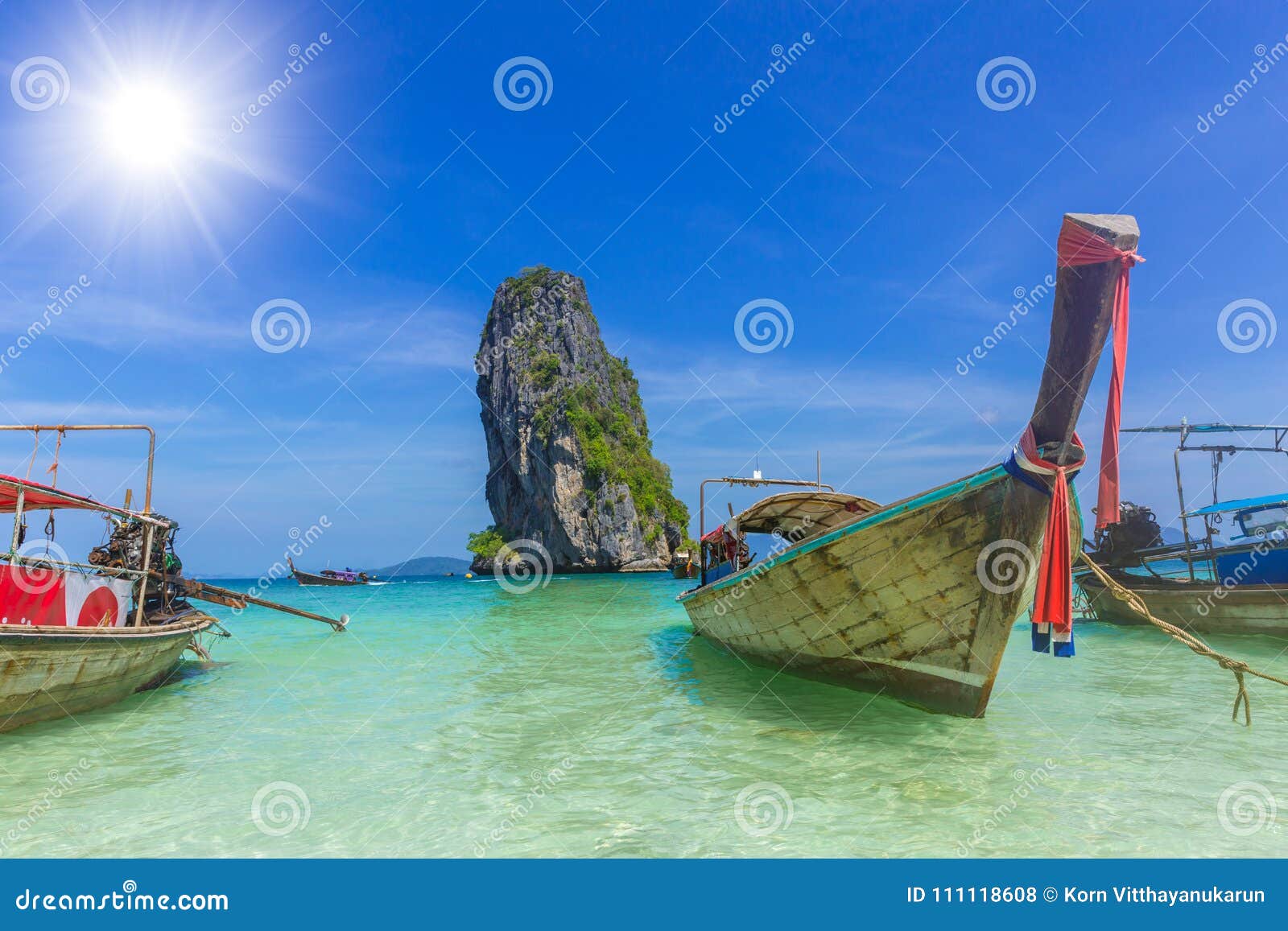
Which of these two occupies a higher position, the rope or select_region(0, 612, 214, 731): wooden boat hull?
the rope

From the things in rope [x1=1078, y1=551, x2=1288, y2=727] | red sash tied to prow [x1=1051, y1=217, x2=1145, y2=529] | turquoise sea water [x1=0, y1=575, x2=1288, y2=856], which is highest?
red sash tied to prow [x1=1051, y1=217, x2=1145, y2=529]

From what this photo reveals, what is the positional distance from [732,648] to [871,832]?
691 centimetres

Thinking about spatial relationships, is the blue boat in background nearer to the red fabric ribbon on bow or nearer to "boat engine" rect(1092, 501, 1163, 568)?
"boat engine" rect(1092, 501, 1163, 568)

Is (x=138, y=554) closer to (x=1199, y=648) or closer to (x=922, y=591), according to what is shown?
(x=922, y=591)

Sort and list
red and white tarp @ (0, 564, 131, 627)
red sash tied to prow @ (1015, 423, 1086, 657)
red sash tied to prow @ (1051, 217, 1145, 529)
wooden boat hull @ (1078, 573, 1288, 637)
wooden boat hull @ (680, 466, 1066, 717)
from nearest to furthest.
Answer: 1. red sash tied to prow @ (1051, 217, 1145, 529)
2. red sash tied to prow @ (1015, 423, 1086, 657)
3. wooden boat hull @ (680, 466, 1066, 717)
4. red and white tarp @ (0, 564, 131, 627)
5. wooden boat hull @ (1078, 573, 1288, 637)

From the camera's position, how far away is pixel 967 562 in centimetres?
640

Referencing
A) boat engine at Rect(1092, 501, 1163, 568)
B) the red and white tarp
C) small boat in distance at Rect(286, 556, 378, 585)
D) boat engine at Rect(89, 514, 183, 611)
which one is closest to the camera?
the red and white tarp

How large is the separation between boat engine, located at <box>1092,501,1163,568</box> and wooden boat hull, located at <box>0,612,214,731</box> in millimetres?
19835

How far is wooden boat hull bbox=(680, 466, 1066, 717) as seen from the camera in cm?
619

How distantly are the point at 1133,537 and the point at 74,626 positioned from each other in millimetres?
20884

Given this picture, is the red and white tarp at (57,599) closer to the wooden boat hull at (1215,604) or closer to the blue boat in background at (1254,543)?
the wooden boat hull at (1215,604)

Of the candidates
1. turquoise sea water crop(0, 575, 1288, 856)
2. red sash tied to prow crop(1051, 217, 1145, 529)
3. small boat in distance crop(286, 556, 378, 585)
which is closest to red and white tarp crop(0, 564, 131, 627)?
turquoise sea water crop(0, 575, 1288, 856)

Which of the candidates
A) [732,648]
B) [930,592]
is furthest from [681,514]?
[930,592]

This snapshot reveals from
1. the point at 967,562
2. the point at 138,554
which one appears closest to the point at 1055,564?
the point at 967,562
